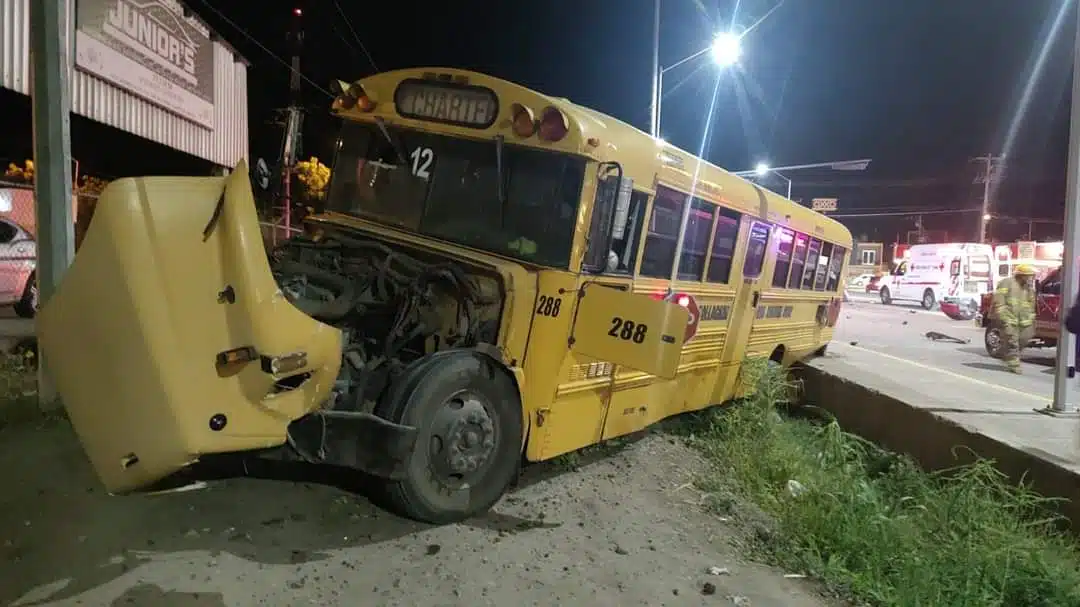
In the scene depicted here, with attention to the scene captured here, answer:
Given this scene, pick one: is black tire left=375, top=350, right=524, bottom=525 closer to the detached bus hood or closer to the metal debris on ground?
the detached bus hood

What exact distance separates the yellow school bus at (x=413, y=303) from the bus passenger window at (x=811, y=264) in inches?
123

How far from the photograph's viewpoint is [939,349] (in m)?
14.6

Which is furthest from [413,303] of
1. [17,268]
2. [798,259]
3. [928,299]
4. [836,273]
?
[928,299]

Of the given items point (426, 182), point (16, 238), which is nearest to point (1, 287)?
point (16, 238)

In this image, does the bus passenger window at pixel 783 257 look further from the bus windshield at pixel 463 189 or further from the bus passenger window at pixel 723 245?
the bus windshield at pixel 463 189

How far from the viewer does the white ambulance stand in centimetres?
2611

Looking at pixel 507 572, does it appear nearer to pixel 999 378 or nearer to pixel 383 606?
pixel 383 606

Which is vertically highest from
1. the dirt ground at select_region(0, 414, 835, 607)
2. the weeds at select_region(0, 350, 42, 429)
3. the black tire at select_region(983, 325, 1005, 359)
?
the black tire at select_region(983, 325, 1005, 359)

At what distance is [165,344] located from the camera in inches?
122

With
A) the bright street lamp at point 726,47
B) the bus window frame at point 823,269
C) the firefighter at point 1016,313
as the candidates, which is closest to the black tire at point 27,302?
the bus window frame at point 823,269

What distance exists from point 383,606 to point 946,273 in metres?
28.7

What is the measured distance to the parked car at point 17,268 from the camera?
9961 mm

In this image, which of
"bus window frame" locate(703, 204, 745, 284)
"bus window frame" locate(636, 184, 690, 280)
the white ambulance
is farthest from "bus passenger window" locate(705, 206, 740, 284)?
the white ambulance

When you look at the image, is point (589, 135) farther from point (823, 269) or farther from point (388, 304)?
point (823, 269)
